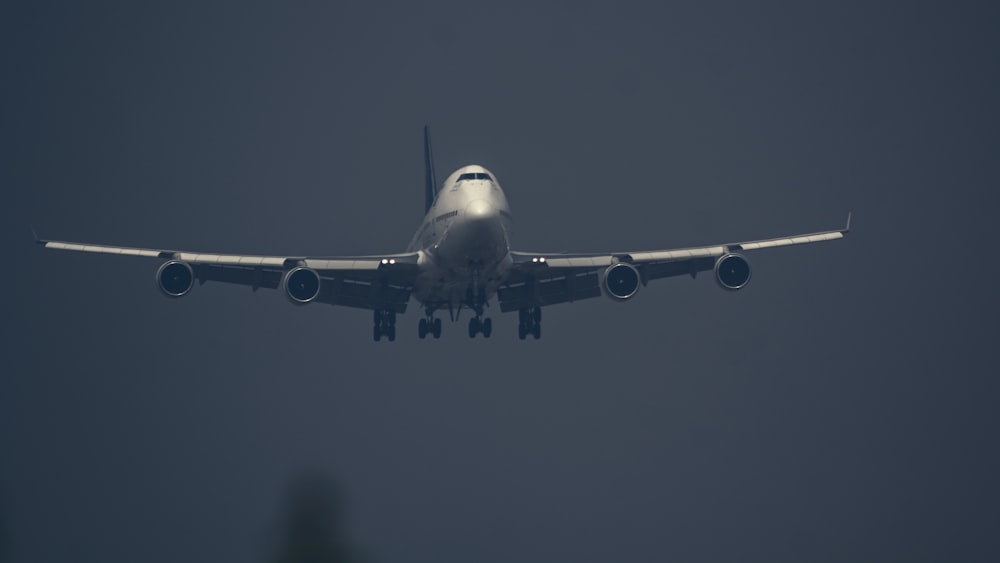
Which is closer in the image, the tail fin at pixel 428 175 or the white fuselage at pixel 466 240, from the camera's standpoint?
the white fuselage at pixel 466 240

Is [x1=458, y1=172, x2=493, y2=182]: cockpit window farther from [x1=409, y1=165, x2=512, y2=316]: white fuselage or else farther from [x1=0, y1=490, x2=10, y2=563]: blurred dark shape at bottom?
[x1=0, y1=490, x2=10, y2=563]: blurred dark shape at bottom

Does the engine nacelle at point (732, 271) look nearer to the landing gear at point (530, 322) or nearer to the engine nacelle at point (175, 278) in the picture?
the landing gear at point (530, 322)

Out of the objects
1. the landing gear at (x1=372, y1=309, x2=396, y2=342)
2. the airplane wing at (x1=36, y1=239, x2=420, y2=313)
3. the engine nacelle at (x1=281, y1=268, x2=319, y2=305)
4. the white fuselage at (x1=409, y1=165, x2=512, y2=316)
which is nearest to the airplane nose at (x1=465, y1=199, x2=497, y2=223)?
the white fuselage at (x1=409, y1=165, x2=512, y2=316)

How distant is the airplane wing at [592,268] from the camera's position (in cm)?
4628

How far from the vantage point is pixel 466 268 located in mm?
44625

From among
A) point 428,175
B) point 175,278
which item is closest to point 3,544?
point 175,278

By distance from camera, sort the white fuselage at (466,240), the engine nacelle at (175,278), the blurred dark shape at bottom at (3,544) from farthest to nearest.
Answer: the engine nacelle at (175,278) < the white fuselage at (466,240) < the blurred dark shape at bottom at (3,544)

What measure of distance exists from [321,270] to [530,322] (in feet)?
28.6

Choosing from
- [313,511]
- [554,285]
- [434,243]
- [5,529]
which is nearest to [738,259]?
[554,285]

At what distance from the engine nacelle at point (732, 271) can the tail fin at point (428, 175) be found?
20.0m

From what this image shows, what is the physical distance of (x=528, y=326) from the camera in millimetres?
50906

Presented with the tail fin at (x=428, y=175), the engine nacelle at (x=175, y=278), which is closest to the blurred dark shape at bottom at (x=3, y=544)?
the engine nacelle at (x=175, y=278)

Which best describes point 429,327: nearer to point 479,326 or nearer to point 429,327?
point 429,327

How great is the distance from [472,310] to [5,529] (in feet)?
72.7
